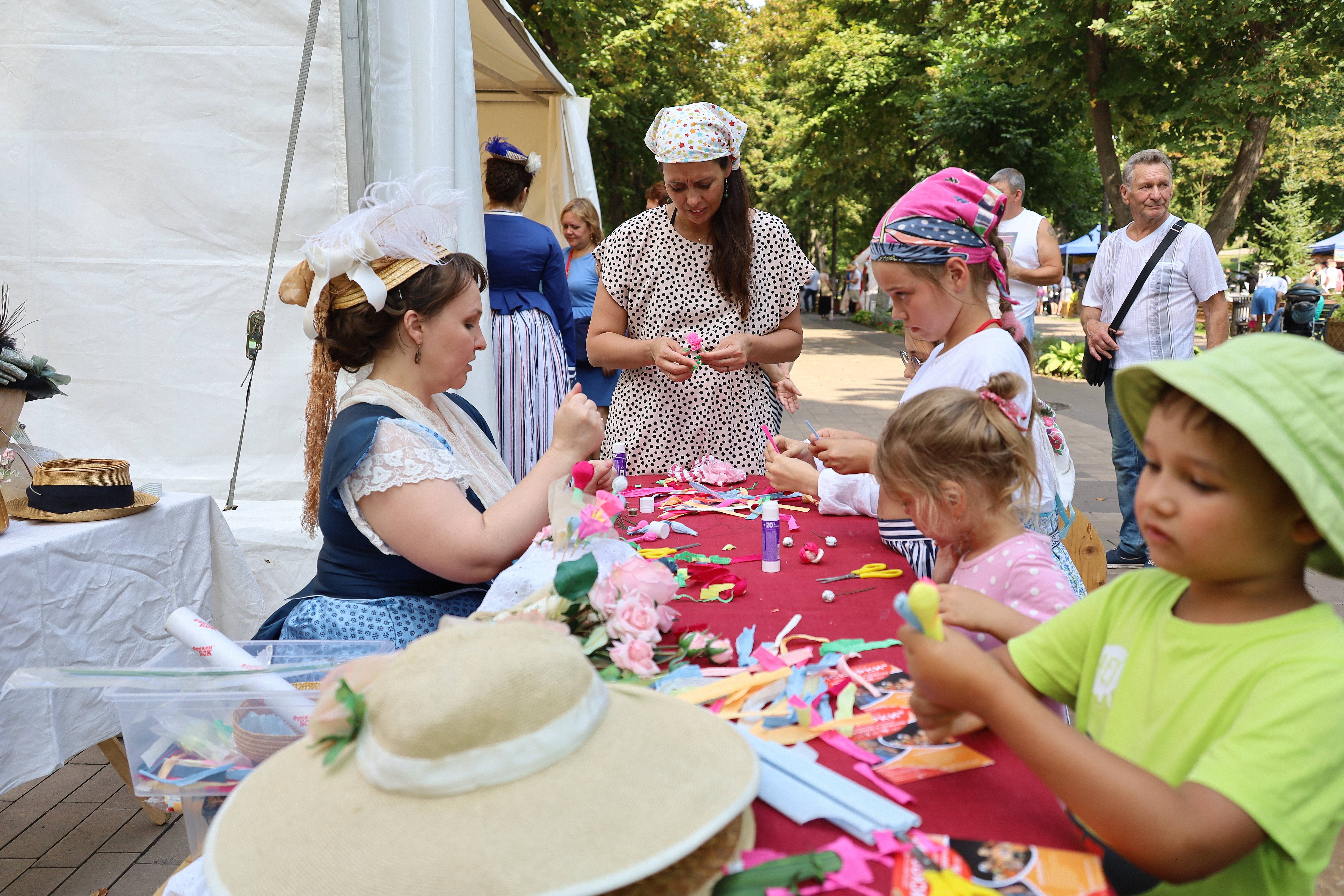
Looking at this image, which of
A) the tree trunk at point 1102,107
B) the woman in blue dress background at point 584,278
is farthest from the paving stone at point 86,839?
the tree trunk at point 1102,107

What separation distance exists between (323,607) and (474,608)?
36cm

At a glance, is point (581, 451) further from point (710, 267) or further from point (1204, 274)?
point (1204, 274)

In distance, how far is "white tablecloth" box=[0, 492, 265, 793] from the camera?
275 centimetres

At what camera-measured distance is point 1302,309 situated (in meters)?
13.7

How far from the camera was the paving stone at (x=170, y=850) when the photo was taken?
307 centimetres

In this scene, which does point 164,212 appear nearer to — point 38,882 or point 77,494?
point 77,494

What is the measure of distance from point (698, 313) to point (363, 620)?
180cm

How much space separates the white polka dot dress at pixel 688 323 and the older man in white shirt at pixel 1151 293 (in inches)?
113

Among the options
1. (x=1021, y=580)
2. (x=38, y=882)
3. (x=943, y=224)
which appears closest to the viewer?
(x=1021, y=580)

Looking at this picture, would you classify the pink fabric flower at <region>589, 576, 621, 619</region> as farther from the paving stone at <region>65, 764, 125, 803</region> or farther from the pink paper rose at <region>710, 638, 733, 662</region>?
the paving stone at <region>65, 764, 125, 803</region>

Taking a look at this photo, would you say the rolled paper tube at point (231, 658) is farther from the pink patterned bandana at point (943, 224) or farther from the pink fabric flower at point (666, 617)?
the pink patterned bandana at point (943, 224)

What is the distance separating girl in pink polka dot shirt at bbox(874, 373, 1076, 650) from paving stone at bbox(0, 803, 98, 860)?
2.94 m

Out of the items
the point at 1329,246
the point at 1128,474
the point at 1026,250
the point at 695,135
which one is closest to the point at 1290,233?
the point at 1329,246

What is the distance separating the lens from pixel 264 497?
4547 mm
